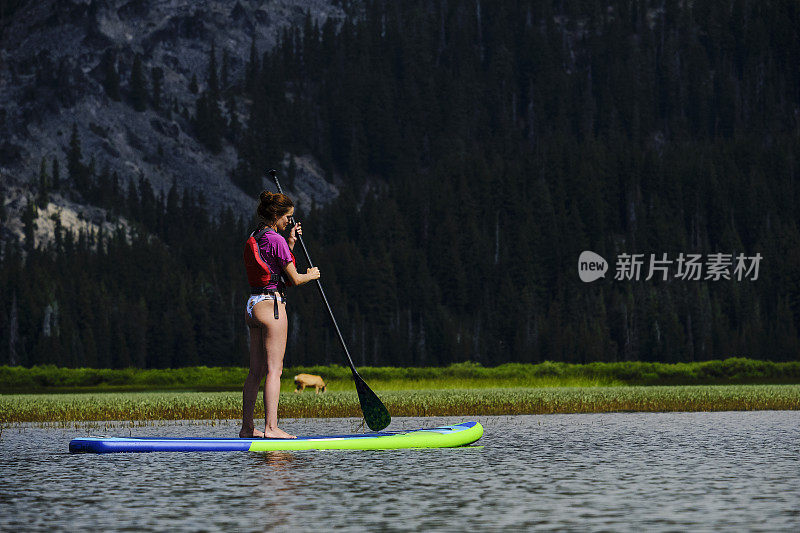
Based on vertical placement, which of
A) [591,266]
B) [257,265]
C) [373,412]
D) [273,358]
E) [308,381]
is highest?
[591,266]

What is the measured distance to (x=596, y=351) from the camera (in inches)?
5551

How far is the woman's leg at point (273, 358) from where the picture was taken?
19.8 metres

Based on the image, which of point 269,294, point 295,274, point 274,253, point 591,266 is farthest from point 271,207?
point 591,266

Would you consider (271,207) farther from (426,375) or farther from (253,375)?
(426,375)

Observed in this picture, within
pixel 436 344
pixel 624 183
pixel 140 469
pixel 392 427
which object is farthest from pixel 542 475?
pixel 624 183

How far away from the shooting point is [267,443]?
64.0 ft

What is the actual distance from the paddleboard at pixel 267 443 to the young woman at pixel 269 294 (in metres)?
0.42

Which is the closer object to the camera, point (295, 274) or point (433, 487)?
point (433, 487)

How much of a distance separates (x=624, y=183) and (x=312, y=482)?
179829 mm

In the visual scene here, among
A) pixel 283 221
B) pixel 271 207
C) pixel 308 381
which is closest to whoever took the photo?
pixel 271 207

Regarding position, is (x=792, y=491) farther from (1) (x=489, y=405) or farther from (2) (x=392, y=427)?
(1) (x=489, y=405)

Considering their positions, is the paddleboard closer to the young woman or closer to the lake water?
the lake water

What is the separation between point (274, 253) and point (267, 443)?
3.28m

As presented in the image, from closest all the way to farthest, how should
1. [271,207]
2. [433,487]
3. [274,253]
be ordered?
[433,487] < [274,253] < [271,207]
